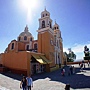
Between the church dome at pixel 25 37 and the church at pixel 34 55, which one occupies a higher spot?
the church dome at pixel 25 37

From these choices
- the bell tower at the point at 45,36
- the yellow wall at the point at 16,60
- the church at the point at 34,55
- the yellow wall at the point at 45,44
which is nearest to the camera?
the yellow wall at the point at 16,60

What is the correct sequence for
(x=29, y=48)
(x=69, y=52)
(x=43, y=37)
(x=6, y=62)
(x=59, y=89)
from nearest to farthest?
(x=59, y=89), (x=6, y=62), (x=43, y=37), (x=29, y=48), (x=69, y=52)

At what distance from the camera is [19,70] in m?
18.6

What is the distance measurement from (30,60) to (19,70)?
8.27ft

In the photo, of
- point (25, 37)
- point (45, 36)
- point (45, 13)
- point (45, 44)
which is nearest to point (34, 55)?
point (45, 44)

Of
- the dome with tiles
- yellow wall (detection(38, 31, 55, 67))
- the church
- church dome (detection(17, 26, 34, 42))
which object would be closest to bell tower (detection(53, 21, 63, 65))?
the church

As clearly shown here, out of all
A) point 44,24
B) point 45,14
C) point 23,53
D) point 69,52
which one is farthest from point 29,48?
point 69,52

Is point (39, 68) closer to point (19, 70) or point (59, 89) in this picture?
point (19, 70)

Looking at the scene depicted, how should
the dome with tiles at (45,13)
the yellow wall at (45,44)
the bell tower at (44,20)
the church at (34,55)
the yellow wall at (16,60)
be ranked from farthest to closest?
1. the dome with tiles at (45,13)
2. the bell tower at (44,20)
3. the yellow wall at (45,44)
4. the church at (34,55)
5. the yellow wall at (16,60)

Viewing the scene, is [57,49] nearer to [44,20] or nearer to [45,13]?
[44,20]

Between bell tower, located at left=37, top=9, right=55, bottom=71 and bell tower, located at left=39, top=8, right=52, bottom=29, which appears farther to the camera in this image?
bell tower, located at left=39, top=8, right=52, bottom=29

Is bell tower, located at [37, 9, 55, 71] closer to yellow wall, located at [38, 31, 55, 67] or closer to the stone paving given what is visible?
yellow wall, located at [38, 31, 55, 67]

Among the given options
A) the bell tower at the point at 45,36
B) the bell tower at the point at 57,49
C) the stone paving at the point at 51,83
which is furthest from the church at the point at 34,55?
the stone paving at the point at 51,83

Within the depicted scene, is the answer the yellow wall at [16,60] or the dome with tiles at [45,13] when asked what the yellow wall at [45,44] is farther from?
the yellow wall at [16,60]
